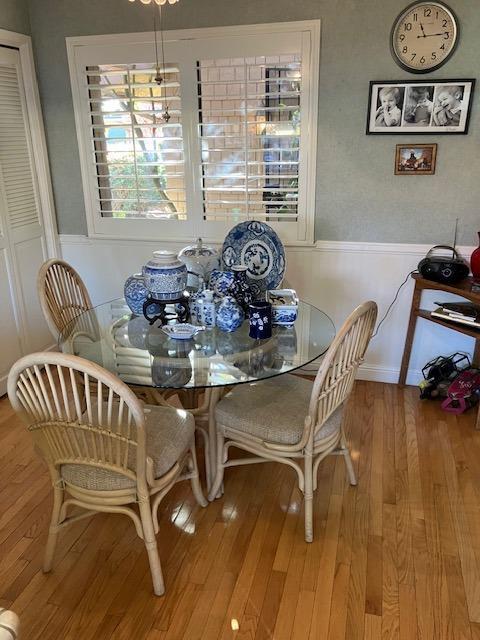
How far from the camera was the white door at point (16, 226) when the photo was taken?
3.08 metres

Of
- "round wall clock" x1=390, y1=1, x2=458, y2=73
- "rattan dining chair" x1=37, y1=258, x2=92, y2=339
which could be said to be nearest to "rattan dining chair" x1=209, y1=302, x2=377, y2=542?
"rattan dining chair" x1=37, y1=258, x2=92, y2=339

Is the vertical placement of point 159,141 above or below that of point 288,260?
above

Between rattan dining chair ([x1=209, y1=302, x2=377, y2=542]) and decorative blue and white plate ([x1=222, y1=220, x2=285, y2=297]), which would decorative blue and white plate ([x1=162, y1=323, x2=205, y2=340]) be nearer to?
rattan dining chair ([x1=209, y1=302, x2=377, y2=542])

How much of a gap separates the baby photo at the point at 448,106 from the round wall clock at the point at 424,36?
0.46 feet

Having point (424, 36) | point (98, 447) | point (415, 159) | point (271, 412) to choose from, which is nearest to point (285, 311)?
point (271, 412)

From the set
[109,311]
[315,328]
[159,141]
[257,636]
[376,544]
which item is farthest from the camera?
[159,141]

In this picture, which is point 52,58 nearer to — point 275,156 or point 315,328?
point 275,156

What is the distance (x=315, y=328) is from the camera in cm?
222

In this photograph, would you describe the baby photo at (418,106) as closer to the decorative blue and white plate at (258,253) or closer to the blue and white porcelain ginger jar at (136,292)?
the decorative blue and white plate at (258,253)

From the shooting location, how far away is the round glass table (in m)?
1.78

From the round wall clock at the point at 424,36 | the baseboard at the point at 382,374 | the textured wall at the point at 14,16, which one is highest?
the textured wall at the point at 14,16

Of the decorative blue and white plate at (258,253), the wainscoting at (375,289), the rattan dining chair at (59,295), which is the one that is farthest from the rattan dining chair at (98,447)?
the wainscoting at (375,289)

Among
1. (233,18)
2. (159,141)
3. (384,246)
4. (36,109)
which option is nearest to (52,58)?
(36,109)

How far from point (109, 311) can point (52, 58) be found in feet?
6.13
